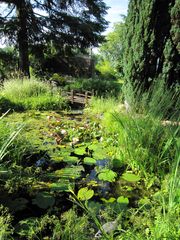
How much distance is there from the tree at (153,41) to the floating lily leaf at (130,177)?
268cm

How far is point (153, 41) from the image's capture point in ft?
16.0

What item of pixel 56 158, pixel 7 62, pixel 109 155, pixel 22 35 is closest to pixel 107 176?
pixel 109 155

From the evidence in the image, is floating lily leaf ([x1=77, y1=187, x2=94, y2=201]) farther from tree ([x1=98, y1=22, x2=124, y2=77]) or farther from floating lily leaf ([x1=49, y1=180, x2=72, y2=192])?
tree ([x1=98, y1=22, x2=124, y2=77])

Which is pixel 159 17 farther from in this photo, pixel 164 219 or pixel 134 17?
pixel 164 219

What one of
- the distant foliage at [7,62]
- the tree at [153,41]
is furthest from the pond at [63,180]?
the distant foliage at [7,62]

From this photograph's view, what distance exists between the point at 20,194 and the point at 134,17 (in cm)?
422

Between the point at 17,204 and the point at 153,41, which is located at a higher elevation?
the point at 153,41

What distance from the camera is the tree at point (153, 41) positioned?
4.73 metres

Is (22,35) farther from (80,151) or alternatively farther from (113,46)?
(113,46)

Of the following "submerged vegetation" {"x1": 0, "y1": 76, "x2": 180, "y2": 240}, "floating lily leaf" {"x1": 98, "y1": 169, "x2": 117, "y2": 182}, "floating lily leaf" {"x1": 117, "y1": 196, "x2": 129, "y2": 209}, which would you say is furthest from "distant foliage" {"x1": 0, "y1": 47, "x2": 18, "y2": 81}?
"floating lily leaf" {"x1": 117, "y1": 196, "x2": 129, "y2": 209}

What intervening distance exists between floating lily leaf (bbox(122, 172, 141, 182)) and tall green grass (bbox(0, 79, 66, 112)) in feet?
14.8

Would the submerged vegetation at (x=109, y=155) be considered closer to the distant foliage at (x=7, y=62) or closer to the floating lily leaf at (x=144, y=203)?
the floating lily leaf at (x=144, y=203)

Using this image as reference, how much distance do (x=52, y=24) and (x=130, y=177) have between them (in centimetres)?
1112

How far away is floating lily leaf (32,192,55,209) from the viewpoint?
2.30 metres
